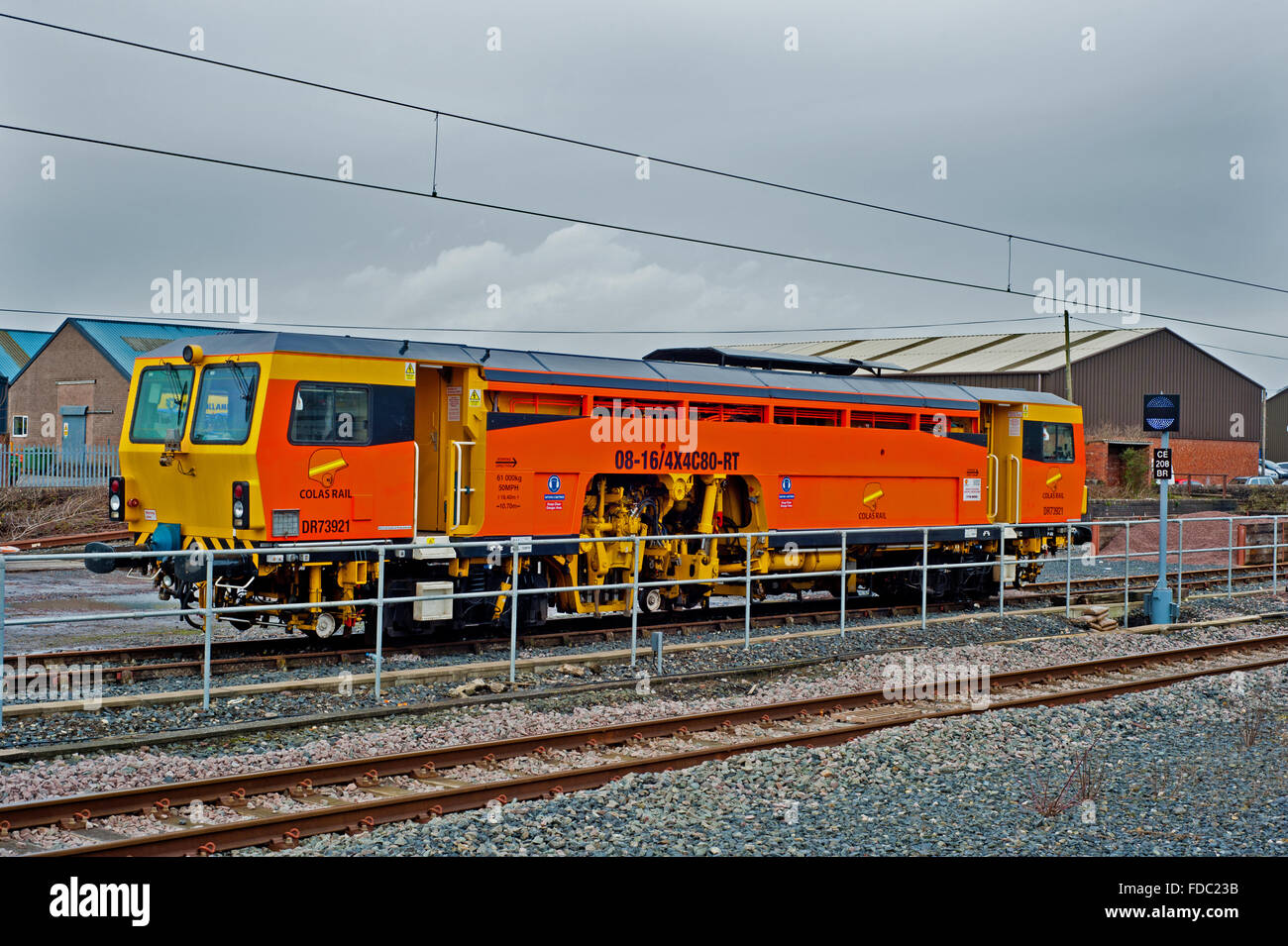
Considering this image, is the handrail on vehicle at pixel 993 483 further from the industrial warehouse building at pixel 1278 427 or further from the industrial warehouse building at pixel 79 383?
the industrial warehouse building at pixel 1278 427

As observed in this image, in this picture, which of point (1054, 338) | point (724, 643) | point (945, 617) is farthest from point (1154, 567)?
point (1054, 338)

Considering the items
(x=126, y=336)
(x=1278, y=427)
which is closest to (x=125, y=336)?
(x=126, y=336)

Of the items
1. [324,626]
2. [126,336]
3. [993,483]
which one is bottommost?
[324,626]

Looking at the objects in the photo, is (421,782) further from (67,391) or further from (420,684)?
(67,391)

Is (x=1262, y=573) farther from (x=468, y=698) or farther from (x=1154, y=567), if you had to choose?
(x=468, y=698)

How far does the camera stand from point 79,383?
165ft

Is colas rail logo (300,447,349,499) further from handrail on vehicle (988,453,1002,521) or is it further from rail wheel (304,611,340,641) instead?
handrail on vehicle (988,453,1002,521)

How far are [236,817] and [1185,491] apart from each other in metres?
49.5

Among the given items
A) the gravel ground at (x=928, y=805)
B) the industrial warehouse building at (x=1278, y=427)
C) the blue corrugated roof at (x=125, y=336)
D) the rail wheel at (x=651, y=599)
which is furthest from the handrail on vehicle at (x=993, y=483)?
the industrial warehouse building at (x=1278, y=427)

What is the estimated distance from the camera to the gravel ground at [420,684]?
996 cm

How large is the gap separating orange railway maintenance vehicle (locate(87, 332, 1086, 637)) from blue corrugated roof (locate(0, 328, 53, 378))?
47.3 m

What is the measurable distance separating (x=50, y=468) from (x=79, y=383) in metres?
17.2

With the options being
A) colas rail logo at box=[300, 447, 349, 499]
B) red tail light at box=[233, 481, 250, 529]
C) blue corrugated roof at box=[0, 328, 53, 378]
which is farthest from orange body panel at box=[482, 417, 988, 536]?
blue corrugated roof at box=[0, 328, 53, 378]

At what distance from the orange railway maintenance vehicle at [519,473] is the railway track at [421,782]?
2102mm
